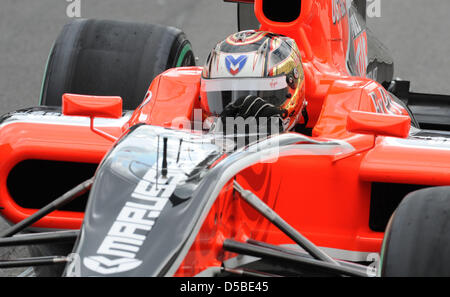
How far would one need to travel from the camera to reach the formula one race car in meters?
2.27

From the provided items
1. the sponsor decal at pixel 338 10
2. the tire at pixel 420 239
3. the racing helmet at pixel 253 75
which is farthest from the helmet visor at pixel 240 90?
the sponsor decal at pixel 338 10

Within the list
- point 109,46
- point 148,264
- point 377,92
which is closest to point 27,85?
point 109,46

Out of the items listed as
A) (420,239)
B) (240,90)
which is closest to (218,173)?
(420,239)

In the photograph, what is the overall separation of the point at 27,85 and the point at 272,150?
17.7 feet

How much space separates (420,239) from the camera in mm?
2303

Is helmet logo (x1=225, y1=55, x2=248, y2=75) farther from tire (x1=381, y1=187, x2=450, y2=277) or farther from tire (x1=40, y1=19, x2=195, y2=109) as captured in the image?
tire (x1=40, y1=19, x2=195, y2=109)

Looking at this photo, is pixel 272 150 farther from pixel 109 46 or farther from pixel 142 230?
pixel 109 46

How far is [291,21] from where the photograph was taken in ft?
13.0

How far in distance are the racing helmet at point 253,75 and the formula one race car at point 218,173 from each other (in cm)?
1

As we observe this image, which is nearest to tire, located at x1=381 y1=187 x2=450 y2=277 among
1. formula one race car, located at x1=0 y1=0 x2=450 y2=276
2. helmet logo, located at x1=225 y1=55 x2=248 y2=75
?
formula one race car, located at x1=0 y1=0 x2=450 y2=276

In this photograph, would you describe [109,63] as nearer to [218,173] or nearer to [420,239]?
[218,173]

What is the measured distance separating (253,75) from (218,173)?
2.58 ft
